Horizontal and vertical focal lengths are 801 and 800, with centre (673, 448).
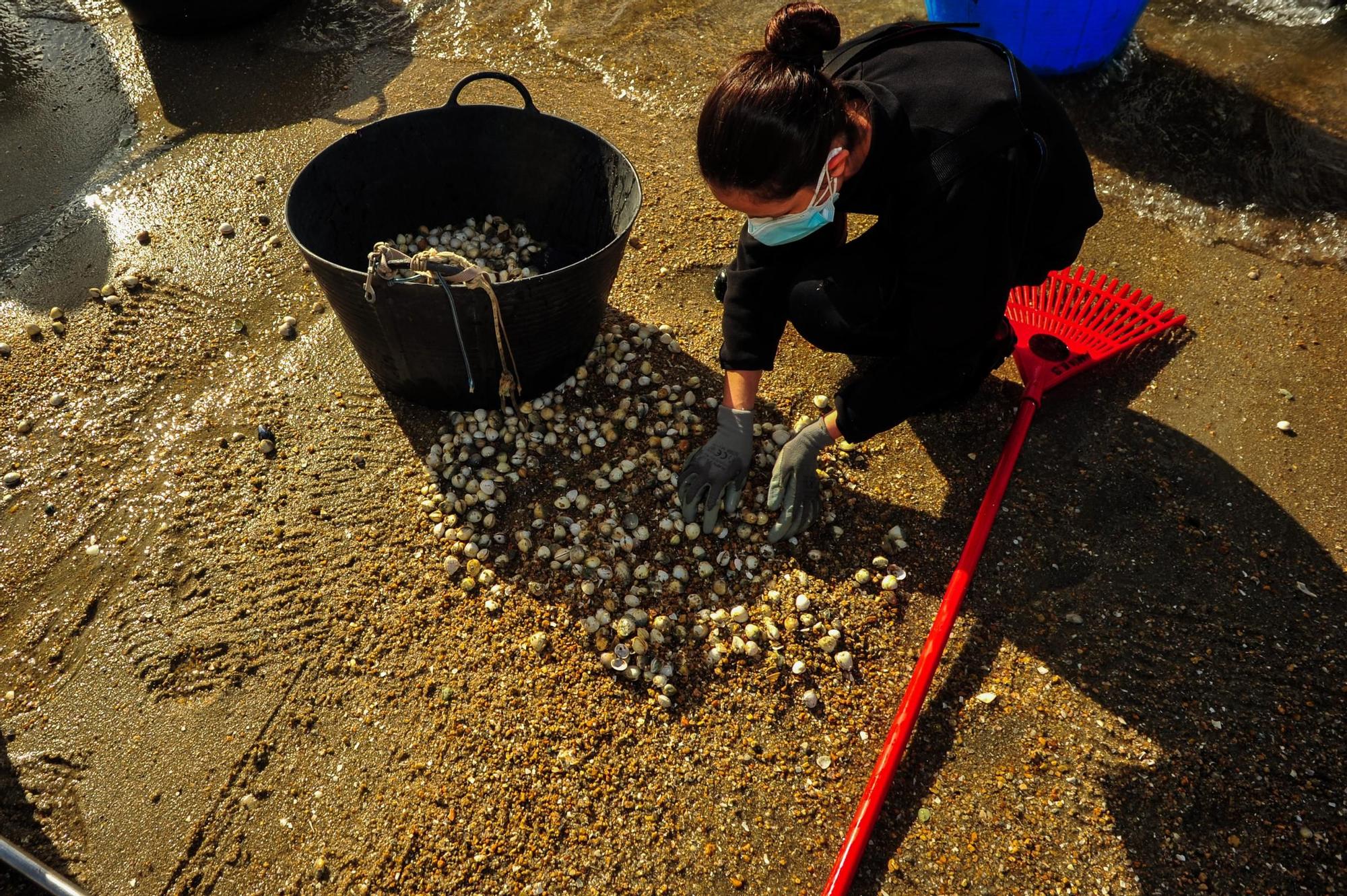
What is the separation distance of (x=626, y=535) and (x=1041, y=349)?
4.63 feet

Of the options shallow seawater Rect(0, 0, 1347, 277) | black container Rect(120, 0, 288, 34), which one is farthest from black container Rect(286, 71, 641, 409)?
black container Rect(120, 0, 288, 34)

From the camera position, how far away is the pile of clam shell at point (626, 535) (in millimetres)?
1997

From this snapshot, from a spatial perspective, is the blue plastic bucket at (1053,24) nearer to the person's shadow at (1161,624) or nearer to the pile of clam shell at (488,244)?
the person's shadow at (1161,624)

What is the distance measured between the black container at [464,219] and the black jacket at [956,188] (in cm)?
68

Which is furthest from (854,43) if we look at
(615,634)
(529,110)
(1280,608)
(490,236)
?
(1280,608)

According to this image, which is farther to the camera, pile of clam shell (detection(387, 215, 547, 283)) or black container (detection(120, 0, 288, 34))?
black container (detection(120, 0, 288, 34))

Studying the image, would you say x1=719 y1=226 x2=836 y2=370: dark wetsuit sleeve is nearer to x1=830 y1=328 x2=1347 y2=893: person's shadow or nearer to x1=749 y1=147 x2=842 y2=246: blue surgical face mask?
x1=749 y1=147 x2=842 y2=246: blue surgical face mask

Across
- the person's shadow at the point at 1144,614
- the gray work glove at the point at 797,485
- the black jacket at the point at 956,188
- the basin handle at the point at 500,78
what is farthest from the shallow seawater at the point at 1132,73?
the gray work glove at the point at 797,485

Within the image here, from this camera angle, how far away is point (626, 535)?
85.8 inches

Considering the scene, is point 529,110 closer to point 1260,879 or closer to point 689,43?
point 689,43

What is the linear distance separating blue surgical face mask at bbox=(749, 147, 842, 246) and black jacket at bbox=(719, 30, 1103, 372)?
0.22ft

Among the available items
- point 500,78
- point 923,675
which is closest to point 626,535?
point 923,675

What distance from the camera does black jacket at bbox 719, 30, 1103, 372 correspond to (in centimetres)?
168

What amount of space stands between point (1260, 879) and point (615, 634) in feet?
4.80
